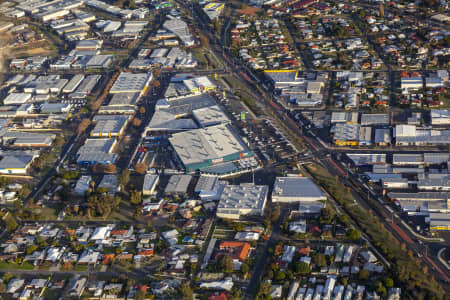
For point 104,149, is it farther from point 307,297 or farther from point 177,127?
point 307,297

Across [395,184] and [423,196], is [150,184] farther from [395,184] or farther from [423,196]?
[423,196]

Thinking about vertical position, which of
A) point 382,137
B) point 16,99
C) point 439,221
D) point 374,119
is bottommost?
point 374,119

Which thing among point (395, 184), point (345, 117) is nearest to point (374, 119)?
point (345, 117)

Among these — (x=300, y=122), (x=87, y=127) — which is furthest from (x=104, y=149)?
(x=300, y=122)

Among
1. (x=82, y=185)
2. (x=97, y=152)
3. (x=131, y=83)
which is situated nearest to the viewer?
(x=82, y=185)

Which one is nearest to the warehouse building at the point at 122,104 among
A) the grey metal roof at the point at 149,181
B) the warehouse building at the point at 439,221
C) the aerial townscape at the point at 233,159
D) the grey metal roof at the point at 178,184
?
the aerial townscape at the point at 233,159

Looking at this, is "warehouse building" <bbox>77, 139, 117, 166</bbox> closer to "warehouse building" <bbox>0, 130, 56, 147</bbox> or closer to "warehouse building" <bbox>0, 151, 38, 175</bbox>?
"warehouse building" <bbox>0, 130, 56, 147</bbox>
